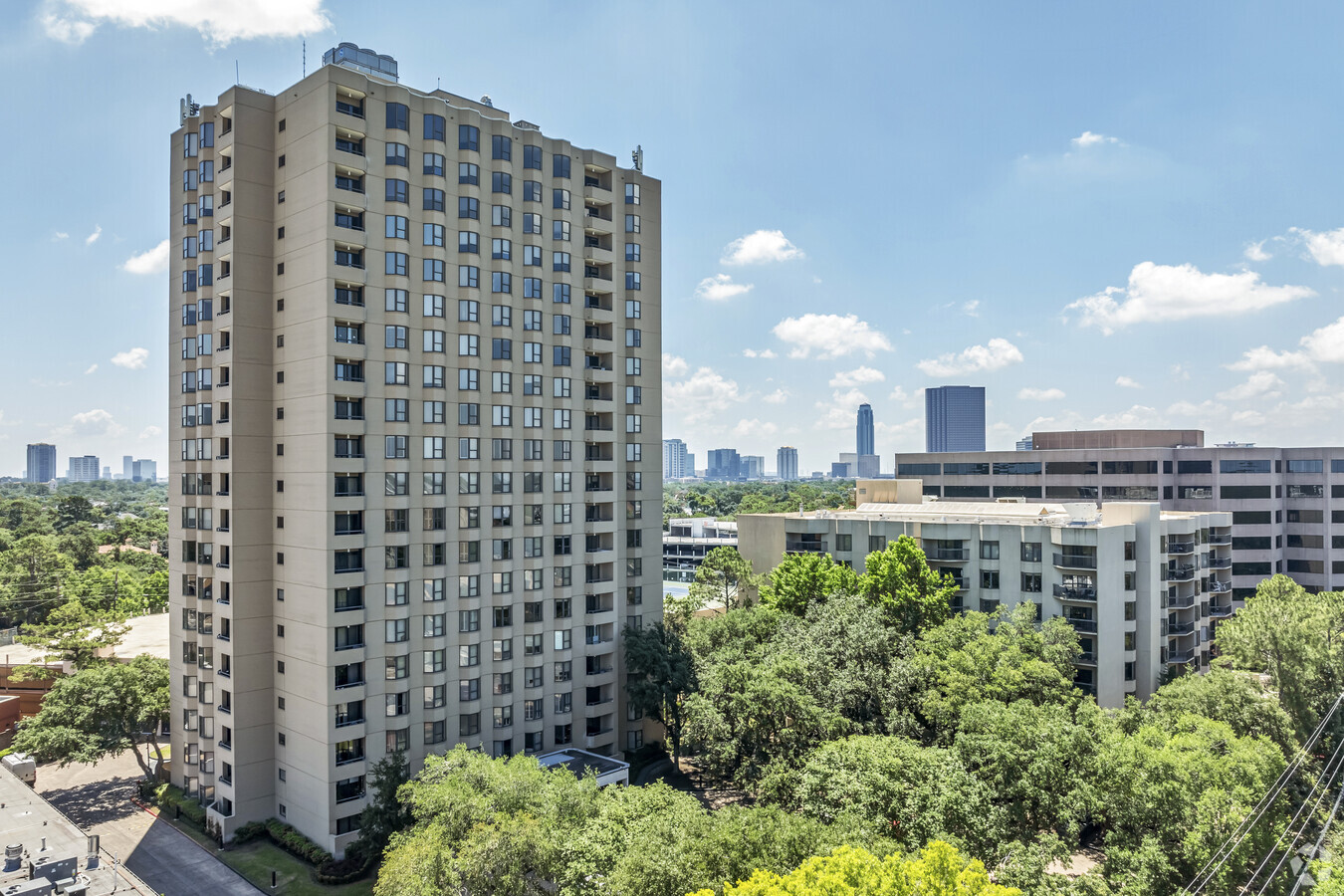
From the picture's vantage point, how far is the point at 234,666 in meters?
52.8

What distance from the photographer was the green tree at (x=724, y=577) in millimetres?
86312

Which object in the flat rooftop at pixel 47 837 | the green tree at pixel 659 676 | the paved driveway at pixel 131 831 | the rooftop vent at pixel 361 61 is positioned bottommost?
the paved driveway at pixel 131 831

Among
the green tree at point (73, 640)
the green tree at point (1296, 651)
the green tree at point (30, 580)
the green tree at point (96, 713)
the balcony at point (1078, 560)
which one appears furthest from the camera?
the green tree at point (30, 580)

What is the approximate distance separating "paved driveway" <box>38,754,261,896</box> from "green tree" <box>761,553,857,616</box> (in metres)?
47.7

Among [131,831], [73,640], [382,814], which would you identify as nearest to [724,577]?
[382,814]

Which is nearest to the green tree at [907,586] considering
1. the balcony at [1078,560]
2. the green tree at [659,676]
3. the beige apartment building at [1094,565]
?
the beige apartment building at [1094,565]

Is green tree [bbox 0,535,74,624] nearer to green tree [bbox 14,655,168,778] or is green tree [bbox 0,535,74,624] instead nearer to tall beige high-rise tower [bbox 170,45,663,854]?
green tree [bbox 14,655,168,778]

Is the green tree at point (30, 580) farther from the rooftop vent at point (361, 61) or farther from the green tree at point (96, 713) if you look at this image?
the rooftop vent at point (361, 61)

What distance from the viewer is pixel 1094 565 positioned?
215 ft

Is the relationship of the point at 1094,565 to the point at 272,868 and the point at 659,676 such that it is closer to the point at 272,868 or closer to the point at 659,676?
the point at 659,676

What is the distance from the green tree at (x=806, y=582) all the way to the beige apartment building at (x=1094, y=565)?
10059mm

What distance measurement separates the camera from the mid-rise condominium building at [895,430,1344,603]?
10069 cm

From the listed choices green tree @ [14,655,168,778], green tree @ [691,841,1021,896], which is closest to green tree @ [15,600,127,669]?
green tree @ [14,655,168,778]

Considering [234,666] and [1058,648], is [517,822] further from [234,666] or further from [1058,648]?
[1058,648]
